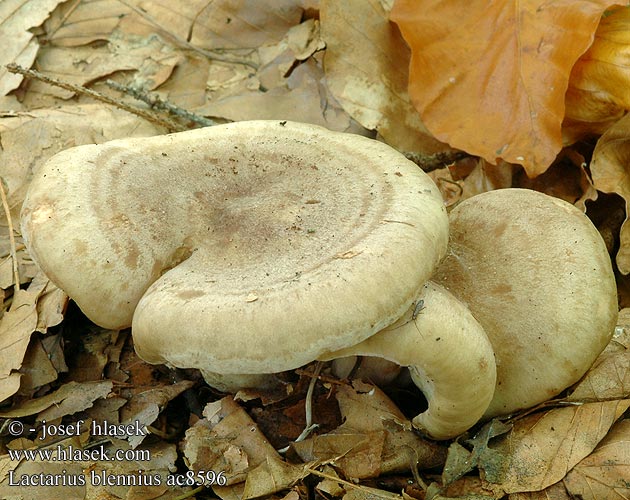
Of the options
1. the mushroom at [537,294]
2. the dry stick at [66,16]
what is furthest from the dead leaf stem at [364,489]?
the dry stick at [66,16]

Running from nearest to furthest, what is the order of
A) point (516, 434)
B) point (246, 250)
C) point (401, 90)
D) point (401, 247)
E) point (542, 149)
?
point (401, 247), point (246, 250), point (516, 434), point (542, 149), point (401, 90)

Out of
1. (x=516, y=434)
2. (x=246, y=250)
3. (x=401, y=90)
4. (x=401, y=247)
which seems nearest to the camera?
(x=401, y=247)

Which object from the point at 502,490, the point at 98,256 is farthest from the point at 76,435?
the point at 502,490

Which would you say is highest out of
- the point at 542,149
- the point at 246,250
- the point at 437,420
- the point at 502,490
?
the point at 246,250

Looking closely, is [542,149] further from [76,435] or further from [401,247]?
[76,435]

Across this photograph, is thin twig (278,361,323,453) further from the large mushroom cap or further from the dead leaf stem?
the large mushroom cap

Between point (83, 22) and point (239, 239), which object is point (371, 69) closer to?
point (239, 239)
